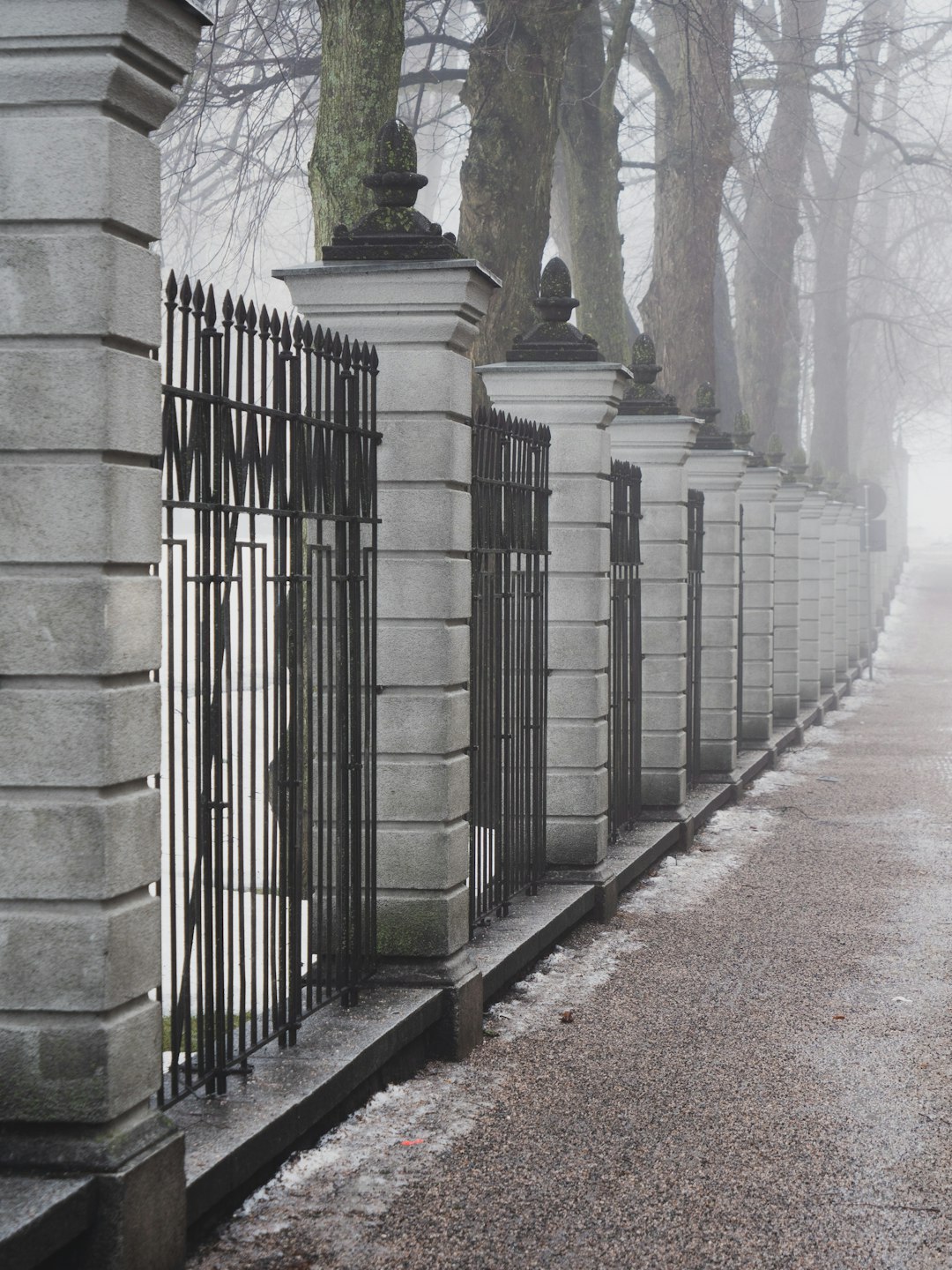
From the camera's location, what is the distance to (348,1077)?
531 centimetres

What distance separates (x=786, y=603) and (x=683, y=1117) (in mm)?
13759

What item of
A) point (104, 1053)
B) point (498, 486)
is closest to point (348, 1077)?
point (104, 1053)

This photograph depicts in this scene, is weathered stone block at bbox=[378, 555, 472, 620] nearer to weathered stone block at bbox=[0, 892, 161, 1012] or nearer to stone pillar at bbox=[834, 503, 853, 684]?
weathered stone block at bbox=[0, 892, 161, 1012]

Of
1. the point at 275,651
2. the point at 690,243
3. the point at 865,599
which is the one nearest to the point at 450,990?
the point at 275,651

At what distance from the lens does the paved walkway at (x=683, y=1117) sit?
454 centimetres

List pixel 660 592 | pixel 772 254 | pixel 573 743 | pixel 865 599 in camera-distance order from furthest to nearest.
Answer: pixel 865 599 < pixel 772 254 < pixel 660 592 < pixel 573 743

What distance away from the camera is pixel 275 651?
216 inches

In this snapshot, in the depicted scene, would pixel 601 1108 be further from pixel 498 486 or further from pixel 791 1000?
pixel 498 486

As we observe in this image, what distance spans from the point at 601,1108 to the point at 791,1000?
1.77 metres

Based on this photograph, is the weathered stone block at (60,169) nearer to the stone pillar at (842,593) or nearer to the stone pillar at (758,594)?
the stone pillar at (758,594)

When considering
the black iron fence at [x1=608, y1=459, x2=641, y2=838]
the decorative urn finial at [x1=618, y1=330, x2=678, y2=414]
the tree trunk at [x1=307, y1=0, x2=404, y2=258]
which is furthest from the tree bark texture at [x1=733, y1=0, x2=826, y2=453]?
the tree trunk at [x1=307, y1=0, x2=404, y2=258]

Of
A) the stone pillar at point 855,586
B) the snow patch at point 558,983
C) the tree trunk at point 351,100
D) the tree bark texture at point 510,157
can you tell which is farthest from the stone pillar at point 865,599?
the snow patch at point 558,983

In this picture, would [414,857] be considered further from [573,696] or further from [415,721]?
[573,696]

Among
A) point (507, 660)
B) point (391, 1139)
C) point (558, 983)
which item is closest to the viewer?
point (391, 1139)
